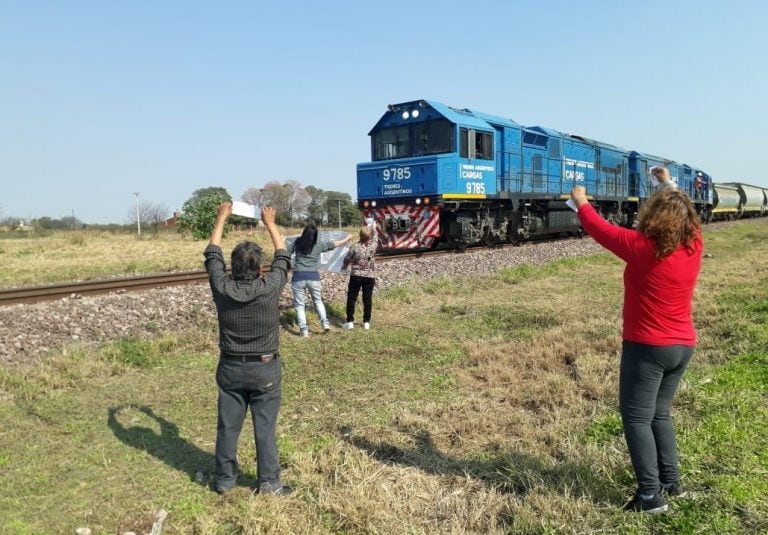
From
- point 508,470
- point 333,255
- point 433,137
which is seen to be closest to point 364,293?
point 333,255

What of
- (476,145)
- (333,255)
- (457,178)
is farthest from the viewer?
(476,145)

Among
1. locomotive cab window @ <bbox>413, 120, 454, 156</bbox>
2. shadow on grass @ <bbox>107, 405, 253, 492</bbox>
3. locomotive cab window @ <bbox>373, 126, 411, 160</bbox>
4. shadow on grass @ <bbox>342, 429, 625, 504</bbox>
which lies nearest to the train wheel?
locomotive cab window @ <bbox>413, 120, 454, 156</bbox>

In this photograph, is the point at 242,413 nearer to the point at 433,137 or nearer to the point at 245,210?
the point at 245,210

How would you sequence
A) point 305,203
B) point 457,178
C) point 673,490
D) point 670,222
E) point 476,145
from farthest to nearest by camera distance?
point 305,203, point 476,145, point 457,178, point 673,490, point 670,222

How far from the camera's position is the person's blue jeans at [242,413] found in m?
3.75

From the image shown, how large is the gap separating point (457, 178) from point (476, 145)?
4.94ft

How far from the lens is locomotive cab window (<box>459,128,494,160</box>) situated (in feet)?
52.3

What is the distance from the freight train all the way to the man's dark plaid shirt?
11837mm

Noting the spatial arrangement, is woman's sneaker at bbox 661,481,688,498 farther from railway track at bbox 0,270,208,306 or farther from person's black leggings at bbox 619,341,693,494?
railway track at bbox 0,270,208,306

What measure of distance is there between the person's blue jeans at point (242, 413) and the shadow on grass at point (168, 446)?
0.24m

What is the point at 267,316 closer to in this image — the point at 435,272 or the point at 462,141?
the point at 435,272

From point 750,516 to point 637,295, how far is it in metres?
1.32

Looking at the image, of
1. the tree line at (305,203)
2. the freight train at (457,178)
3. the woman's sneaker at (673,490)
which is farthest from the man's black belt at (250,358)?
the tree line at (305,203)

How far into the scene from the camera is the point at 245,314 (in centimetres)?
375
